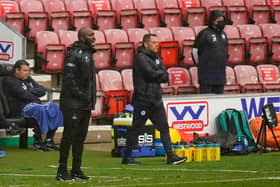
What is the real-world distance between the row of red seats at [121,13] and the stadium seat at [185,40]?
955 mm

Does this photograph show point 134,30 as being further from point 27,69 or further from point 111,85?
point 27,69

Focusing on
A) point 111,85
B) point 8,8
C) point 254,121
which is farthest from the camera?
point 8,8

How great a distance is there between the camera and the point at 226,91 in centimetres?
2034

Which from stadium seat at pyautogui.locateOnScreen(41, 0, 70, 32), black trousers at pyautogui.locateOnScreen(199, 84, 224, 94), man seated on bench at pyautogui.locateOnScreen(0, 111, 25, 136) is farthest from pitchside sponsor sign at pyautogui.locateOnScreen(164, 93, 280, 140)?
stadium seat at pyautogui.locateOnScreen(41, 0, 70, 32)

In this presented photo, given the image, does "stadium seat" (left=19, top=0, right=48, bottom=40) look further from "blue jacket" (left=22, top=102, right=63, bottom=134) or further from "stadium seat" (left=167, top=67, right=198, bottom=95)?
"blue jacket" (left=22, top=102, right=63, bottom=134)

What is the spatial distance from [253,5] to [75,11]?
4.76 meters

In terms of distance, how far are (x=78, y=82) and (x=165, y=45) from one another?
971 centimetres

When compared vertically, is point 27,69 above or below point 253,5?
below

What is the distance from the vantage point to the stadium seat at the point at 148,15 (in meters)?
22.3

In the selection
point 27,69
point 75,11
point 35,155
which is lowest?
point 35,155

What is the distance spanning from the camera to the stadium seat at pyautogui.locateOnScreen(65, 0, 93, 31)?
21.4m

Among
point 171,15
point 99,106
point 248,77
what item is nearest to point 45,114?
point 99,106

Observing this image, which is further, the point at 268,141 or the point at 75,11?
the point at 75,11

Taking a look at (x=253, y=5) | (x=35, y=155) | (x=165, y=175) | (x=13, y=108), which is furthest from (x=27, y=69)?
(x=253, y=5)
